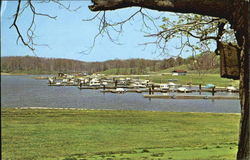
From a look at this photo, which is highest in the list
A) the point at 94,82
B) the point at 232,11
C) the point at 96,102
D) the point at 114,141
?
the point at 232,11

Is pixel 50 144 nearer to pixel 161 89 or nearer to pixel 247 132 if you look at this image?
pixel 247 132

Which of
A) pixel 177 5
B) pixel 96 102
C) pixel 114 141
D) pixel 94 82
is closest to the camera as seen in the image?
pixel 177 5

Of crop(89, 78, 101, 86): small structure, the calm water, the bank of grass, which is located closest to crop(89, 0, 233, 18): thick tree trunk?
the bank of grass

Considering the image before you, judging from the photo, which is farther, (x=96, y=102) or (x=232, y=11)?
(x=96, y=102)

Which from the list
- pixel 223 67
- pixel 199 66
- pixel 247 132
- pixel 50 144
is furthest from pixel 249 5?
pixel 50 144

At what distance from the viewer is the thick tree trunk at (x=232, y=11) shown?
1291 mm

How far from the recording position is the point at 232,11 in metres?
1.39

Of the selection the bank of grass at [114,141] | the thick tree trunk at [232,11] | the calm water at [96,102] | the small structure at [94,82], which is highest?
the thick tree trunk at [232,11]

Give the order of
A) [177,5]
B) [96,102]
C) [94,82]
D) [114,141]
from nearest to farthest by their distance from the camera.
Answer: [177,5] → [114,141] → [96,102] → [94,82]

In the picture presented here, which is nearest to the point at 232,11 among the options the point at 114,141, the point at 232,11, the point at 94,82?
the point at 232,11

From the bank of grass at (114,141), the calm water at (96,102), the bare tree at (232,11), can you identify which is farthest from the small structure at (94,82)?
the bare tree at (232,11)

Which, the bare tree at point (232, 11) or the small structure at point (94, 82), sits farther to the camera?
the small structure at point (94, 82)

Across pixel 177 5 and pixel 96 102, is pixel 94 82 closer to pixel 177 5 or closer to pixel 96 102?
pixel 96 102

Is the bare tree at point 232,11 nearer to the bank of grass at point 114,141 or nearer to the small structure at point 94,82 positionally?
the bank of grass at point 114,141
